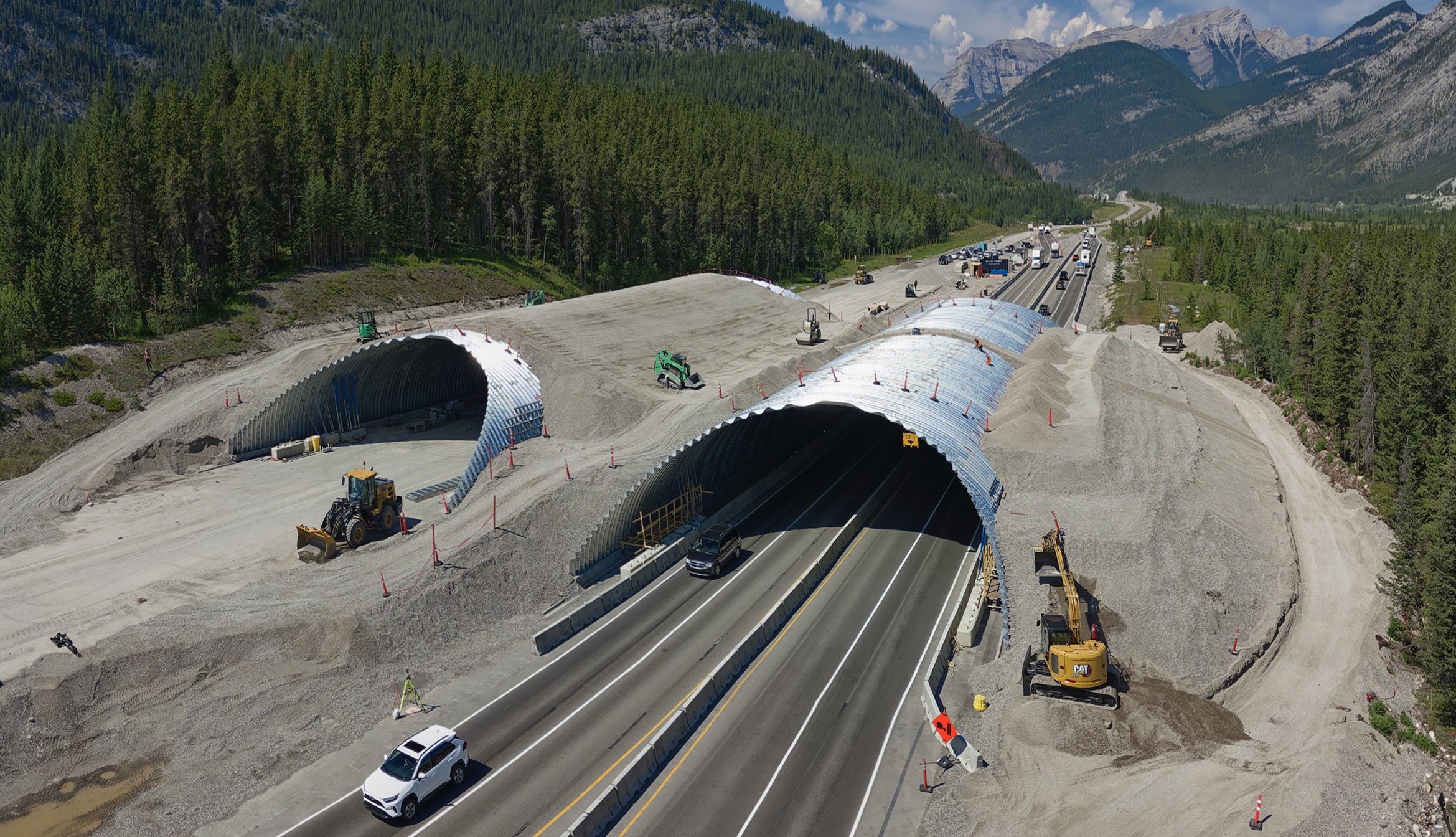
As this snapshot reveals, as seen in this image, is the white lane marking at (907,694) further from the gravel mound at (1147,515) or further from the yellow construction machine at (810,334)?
the yellow construction machine at (810,334)

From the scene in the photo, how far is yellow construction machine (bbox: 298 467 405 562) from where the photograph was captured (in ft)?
122

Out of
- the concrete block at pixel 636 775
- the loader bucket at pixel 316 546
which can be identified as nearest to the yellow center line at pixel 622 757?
the concrete block at pixel 636 775

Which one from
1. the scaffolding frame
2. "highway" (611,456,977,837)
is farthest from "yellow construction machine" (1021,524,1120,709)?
the scaffolding frame

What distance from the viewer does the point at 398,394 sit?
59.2m

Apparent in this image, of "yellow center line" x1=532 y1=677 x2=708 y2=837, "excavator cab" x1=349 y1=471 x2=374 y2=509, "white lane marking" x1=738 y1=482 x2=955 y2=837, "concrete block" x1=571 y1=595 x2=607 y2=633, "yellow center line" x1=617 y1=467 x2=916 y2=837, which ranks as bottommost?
"white lane marking" x1=738 y1=482 x2=955 y2=837

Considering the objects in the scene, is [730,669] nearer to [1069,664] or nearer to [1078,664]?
[1069,664]

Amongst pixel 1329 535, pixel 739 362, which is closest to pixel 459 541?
pixel 739 362

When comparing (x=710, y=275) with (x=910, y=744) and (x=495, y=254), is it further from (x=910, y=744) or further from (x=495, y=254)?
(x=910, y=744)

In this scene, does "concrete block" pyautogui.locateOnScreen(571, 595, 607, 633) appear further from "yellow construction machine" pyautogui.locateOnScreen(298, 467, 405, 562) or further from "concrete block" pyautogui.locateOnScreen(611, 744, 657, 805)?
"yellow construction machine" pyautogui.locateOnScreen(298, 467, 405, 562)

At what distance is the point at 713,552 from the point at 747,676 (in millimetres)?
7962

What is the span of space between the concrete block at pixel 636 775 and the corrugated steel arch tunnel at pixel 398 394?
23.3m

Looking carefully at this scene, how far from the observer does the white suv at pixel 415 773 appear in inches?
851

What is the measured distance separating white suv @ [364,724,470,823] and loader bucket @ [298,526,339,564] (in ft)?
53.6

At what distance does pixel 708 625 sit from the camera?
31.8 meters
